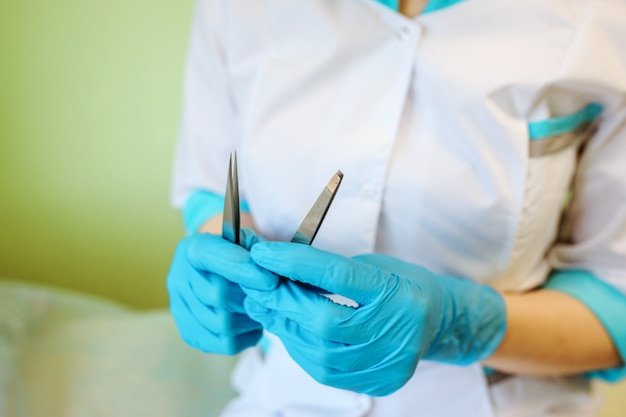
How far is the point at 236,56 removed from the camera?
749 mm

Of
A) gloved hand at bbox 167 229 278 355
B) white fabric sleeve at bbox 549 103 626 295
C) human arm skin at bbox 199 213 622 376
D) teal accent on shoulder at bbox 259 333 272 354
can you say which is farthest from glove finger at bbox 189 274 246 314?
white fabric sleeve at bbox 549 103 626 295

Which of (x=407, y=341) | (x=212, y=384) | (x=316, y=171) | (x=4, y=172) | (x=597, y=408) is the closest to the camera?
(x=407, y=341)

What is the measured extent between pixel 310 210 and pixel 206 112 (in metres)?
0.39

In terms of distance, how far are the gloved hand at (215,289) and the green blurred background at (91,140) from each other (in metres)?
0.46

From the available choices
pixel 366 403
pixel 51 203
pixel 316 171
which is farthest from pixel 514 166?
pixel 51 203

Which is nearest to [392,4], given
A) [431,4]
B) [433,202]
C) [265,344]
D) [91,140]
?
[431,4]

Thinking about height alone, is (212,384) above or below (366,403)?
below

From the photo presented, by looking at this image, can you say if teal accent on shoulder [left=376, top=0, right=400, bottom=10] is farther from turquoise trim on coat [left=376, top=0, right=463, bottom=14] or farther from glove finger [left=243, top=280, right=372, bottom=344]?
glove finger [left=243, top=280, right=372, bottom=344]

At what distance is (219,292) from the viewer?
594 mm

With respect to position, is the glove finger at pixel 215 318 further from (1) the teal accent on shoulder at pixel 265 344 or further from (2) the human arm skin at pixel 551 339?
(2) the human arm skin at pixel 551 339

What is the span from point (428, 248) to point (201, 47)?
41cm

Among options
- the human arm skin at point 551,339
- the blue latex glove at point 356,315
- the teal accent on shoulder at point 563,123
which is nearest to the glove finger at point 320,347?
the blue latex glove at point 356,315

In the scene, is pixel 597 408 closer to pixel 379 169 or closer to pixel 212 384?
pixel 379 169

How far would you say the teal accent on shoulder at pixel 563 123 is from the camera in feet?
2.07
